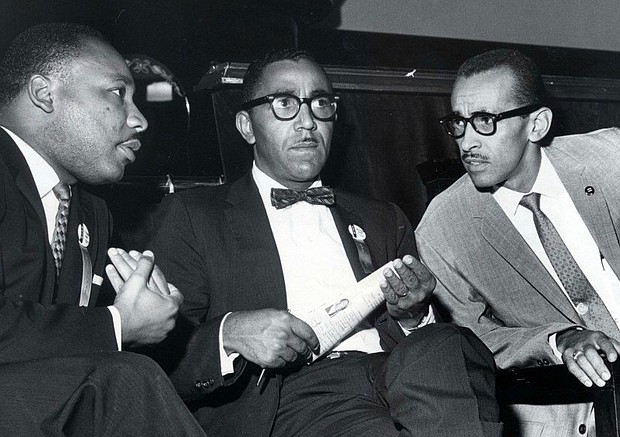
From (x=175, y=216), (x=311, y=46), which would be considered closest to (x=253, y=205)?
(x=175, y=216)

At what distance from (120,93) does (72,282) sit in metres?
0.65

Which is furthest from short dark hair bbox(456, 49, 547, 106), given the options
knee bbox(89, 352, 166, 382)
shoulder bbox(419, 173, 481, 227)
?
knee bbox(89, 352, 166, 382)

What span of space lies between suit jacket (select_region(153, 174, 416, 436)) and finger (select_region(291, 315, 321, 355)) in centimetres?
19

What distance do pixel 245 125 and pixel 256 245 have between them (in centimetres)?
62

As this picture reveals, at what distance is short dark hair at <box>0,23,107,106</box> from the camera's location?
229 cm

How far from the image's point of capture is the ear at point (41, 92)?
226cm

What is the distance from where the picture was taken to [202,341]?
7.12 ft

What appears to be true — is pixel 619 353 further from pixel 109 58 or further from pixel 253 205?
pixel 109 58

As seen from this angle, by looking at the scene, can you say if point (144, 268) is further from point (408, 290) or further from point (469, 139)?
point (469, 139)

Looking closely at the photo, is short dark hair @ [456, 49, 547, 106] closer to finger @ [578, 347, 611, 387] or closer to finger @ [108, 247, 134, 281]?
finger @ [578, 347, 611, 387]

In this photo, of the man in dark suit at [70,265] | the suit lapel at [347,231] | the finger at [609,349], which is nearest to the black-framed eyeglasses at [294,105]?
the suit lapel at [347,231]

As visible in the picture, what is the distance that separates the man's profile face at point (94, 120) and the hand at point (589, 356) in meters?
1.48

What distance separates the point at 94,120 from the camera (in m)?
2.30

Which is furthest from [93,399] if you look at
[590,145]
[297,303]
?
[590,145]
